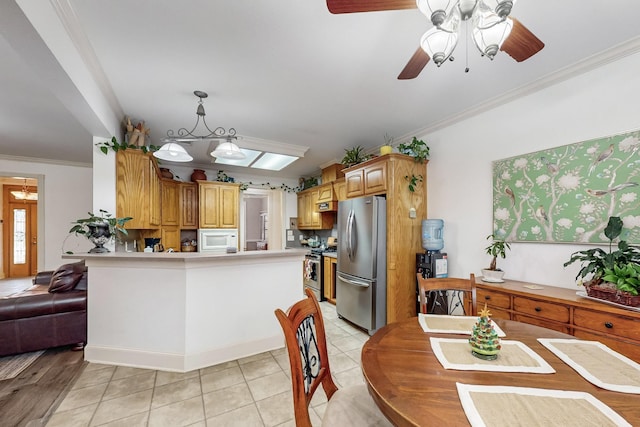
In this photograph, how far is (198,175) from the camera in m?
5.14

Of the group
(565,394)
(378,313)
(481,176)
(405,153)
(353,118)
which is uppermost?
(353,118)

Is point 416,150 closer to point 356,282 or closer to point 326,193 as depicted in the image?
point 356,282

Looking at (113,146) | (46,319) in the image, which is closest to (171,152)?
(113,146)

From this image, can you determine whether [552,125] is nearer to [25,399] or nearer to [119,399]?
[119,399]

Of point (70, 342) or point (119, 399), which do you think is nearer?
point (119, 399)

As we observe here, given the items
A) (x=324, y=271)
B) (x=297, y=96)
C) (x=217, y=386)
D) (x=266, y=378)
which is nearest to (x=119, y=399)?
(x=217, y=386)

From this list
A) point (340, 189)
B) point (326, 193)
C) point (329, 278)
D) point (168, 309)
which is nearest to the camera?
point (168, 309)

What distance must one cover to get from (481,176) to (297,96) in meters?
2.14

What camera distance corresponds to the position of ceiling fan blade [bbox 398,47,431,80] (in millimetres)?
1465

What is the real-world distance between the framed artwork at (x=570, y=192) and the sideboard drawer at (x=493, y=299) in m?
0.64

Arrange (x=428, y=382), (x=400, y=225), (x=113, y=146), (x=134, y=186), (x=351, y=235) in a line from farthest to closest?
1. (x=351, y=235)
2. (x=400, y=225)
3. (x=134, y=186)
4. (x=113, y=146)
5. (x=428, y=382)

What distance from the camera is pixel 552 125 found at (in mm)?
2338

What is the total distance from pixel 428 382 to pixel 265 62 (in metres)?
2.30

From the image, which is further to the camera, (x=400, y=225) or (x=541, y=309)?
(x=400, y=225)
